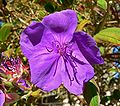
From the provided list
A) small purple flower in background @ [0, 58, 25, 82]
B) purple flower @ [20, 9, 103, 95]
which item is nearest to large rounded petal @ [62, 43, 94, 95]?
purple flower @ [20, 9, 103, 95]

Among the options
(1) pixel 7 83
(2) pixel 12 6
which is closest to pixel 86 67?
(1) pixel 7 83

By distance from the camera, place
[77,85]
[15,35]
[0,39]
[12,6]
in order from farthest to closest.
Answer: [12,6] < [15,35] < [0,39] < [77,85]

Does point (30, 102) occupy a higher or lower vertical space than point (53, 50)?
lower

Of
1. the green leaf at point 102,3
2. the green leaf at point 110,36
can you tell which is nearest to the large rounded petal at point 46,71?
the green leaf at point 110,36

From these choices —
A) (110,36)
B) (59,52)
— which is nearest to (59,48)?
(59,52)

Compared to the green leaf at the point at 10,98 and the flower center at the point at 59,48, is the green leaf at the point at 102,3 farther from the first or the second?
the green leaf at the point at 10,98

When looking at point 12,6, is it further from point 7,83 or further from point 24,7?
point 7,83

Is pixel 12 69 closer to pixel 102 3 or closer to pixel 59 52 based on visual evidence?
pixel 59 52
